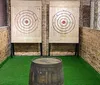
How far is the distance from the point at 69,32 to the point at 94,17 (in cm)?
105

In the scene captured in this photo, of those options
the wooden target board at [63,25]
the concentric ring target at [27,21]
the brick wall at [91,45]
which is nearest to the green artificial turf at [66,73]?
the brick wall at [91,45]

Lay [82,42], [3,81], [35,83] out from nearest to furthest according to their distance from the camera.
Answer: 1. [35,83]
2. [3,81]
3. [82,42]

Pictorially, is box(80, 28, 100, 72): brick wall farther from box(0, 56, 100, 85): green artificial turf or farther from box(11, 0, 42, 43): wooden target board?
box(11, 0, 42, 43): wooden target board

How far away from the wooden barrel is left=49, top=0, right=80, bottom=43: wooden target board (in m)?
4.09

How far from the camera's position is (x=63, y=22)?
6.72 m

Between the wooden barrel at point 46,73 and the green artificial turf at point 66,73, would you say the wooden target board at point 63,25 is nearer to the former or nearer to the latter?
the green artificial turf at point 66,73

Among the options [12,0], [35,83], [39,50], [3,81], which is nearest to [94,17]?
[39,50]

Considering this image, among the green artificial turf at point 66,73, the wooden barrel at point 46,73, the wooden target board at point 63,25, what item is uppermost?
the wooden target board at point 63,25

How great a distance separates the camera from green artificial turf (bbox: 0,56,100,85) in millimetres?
4166

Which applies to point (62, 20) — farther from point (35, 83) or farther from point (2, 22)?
point (35, 83)

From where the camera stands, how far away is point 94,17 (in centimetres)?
705

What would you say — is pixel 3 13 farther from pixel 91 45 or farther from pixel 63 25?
pixel 91 45

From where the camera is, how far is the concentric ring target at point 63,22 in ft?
21.9

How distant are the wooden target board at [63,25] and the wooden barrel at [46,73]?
4094 millimetres
